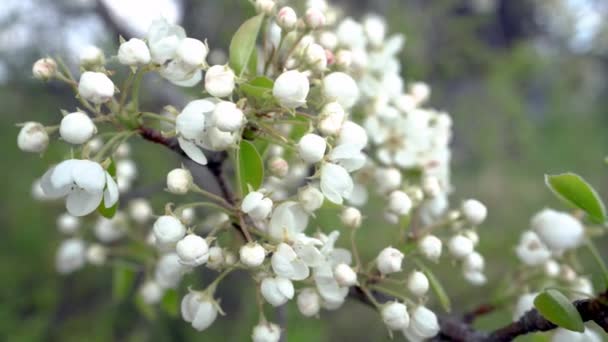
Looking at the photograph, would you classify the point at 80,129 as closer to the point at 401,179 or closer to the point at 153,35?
the point at 153,35

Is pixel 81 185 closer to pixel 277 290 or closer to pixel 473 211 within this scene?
pixel 277 290

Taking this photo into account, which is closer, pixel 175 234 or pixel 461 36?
pixel 175 234

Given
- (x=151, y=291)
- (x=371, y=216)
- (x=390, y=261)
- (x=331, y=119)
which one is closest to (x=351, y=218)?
(x=390, y=261)

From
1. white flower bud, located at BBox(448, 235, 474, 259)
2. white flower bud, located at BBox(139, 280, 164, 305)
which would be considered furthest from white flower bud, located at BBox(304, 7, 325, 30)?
white flower bud, located at BBox(139, 280, 164, 305)

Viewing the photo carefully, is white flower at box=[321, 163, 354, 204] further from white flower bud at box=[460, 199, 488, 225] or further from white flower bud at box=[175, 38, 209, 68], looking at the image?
white flower bud at box=[460, 199, 488, 225]

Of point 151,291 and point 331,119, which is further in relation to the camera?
point 151,291

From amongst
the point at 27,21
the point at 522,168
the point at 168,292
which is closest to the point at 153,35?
the point at 168,292
